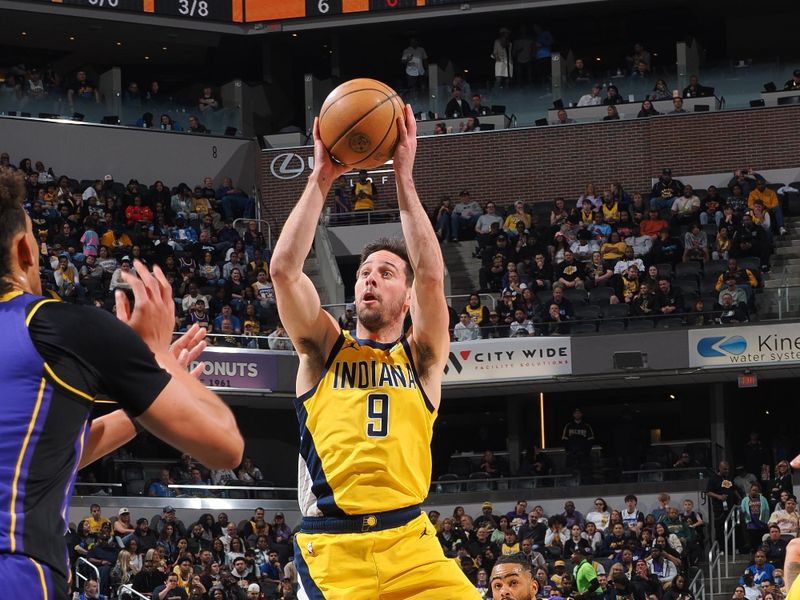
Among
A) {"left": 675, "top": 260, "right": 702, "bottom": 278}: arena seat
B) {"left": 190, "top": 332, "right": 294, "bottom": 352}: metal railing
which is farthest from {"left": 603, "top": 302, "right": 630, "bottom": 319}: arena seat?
{"left": 190, "top": 332, "right": 294, "bottom": 352}: metal railing

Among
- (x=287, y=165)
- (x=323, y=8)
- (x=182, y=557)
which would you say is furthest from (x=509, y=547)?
(x=323, y=8)

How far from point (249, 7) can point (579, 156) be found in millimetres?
9246

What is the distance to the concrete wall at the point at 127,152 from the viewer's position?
32.4m

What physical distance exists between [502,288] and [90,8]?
13211mm

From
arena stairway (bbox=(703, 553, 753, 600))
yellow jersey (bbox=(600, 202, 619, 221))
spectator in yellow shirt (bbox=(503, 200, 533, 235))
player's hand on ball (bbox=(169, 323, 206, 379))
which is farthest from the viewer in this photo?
spectator in yellow shirt (bbox=(503, 200, 533, 235))

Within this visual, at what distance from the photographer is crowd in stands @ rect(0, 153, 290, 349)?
26203 millimetres

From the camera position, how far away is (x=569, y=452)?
2648 centimetres

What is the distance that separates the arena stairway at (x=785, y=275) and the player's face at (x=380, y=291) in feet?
63.0

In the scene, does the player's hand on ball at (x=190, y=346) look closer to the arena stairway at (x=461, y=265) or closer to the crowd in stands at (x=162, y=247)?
the crowd in stands at (x=162, y=247)

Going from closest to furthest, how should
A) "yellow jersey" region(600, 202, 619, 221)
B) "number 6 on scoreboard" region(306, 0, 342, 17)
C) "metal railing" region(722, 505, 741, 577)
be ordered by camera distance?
"metal railing" region(722, 505, 741, 577), "yellow jersey" region(600, 202, 619, 221), "number 6 on scoreboard" region(306, 0, 342, 17)

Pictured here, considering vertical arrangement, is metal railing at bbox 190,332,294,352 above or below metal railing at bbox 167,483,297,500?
above

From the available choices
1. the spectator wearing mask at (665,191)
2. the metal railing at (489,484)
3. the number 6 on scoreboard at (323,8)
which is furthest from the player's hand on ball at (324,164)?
the number 6 on scoreboard at (323,8)

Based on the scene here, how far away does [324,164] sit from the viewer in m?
6.71

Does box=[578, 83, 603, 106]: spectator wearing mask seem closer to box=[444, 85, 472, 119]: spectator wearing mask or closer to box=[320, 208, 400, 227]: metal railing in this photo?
box=[444, 85, 472, 119]: spectator wearing mask
